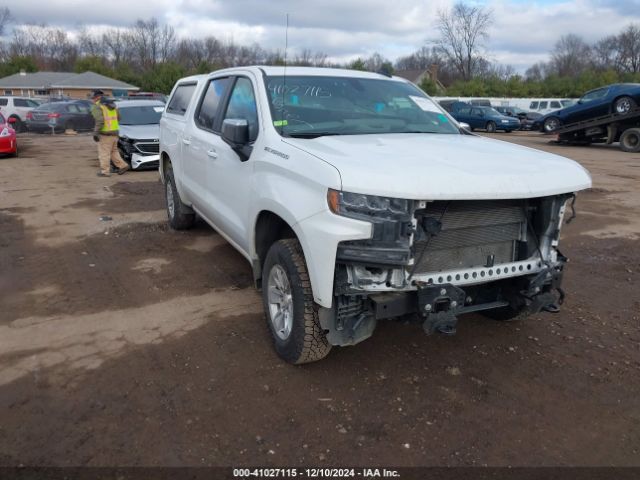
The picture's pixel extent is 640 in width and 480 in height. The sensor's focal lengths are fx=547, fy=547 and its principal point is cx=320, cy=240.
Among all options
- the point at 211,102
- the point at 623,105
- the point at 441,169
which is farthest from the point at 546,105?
the point at 441,169

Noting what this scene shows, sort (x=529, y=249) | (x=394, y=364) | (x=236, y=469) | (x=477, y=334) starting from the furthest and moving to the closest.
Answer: (x=477, y=334), (x=394, y=364), (x=529, y=249), (x=236, y=469)

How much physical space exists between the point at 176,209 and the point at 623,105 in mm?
17286

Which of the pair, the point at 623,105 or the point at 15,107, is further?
the point at 15,107

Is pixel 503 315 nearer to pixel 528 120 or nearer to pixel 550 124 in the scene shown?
pixel 550 124

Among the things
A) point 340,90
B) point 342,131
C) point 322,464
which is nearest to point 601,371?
point 322,464

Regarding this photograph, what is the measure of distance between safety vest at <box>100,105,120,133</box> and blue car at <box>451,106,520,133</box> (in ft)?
71.8

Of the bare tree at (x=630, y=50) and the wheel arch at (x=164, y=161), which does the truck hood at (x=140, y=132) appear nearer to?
the wheel arch at (x=164, y=161)

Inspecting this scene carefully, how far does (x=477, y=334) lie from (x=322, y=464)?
1.98 meters

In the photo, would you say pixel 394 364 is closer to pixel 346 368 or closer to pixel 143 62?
pixel 346 368

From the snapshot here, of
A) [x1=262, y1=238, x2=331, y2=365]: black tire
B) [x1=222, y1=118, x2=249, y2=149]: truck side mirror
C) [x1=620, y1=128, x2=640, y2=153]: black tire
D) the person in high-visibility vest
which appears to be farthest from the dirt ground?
[x1=620, y1=128, x2=640, y2=153]: black tire

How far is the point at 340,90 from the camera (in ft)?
14.8

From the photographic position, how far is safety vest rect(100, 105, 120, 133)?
12.0m

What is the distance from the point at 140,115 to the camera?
13852 mm

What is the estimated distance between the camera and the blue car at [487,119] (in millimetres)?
29906
